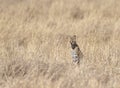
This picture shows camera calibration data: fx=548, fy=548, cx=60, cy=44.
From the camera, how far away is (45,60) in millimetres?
8164

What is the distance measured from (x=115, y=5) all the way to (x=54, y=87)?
8525 millimetres

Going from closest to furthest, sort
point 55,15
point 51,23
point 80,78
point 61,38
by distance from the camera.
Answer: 1. point 80,78
2. point 61,38
3. point 51,23
4. point 55,15

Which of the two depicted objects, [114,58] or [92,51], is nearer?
[114,58]

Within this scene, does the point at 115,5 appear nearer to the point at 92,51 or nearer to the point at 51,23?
the point at 51,23

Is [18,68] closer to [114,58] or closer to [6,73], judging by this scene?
[6,73]

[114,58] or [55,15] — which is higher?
[55,15]

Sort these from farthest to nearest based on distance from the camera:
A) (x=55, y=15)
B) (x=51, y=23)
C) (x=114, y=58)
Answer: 1. (x=55, y=15)
2. (x=51, y=23)
3. (x=114, y=58)

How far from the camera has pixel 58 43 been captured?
1027 cm

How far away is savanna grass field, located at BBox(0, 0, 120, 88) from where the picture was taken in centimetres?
726

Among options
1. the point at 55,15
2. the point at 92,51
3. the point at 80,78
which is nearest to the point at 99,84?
the point at 80,78

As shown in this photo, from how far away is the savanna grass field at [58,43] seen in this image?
7258 millimetres

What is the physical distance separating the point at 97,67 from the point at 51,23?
4916 millimetres

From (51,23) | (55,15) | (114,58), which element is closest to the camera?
(114,58)

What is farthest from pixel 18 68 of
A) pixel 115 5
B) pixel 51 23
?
pixel 115 5
